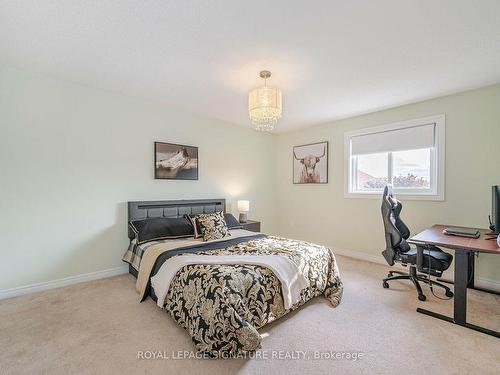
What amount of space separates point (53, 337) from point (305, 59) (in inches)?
131

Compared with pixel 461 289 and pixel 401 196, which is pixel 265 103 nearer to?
pixel 461 289

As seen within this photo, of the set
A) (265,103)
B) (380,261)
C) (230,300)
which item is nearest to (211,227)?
(230,300)

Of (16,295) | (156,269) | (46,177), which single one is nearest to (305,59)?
(156,269)

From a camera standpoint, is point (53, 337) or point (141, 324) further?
point (141, 324)

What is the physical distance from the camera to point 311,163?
4789mm

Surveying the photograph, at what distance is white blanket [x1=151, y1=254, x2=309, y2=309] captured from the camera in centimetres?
218

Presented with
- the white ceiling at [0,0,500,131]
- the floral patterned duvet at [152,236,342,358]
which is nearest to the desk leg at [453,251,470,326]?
the floral patterned duvet at [152,236,342,358]

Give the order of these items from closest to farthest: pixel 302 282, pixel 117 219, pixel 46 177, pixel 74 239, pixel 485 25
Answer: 1. pixel 485 25
2. pixel 302 282
3. pixel 46 177
4. pixel 74 239
5. pixel 117 219

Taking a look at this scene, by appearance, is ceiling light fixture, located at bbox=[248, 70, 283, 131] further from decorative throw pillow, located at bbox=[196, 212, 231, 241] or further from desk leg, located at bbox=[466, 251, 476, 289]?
desk leg, located at bbox=[466, 251, 476, 289]

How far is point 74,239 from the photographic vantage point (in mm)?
3012

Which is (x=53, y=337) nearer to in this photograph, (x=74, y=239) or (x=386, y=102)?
(x=74, y=239)

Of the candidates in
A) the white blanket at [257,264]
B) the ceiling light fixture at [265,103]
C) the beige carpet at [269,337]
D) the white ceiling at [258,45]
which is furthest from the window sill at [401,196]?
the ceiling light fixture at [265,103]

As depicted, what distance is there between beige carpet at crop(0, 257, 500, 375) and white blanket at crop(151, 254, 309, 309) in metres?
0.24

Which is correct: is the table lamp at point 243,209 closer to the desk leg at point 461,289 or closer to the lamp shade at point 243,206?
the lamp shade at point 243,206
